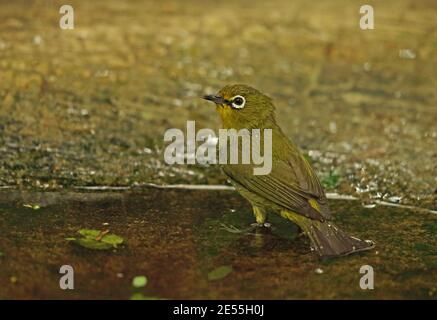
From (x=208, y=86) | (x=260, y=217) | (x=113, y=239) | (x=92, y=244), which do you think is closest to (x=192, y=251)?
(x=113, y=239)

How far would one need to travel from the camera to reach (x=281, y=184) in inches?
189

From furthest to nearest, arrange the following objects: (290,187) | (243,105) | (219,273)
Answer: (243,105) < (290,187) < (219,273)

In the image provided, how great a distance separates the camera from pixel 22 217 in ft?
16.0

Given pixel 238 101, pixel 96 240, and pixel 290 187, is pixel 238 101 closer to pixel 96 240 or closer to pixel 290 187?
pixel 290 187

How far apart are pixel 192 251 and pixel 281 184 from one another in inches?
27.7

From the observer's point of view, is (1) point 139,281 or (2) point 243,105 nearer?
(1) point 139,281

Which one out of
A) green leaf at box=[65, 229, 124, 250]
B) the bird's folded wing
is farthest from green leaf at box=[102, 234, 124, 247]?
the bird's folded wing

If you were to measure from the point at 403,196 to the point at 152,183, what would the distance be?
1777 millimetres

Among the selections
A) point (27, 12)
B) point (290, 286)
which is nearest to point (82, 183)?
point (290, 286)

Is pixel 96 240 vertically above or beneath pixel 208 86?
beneath

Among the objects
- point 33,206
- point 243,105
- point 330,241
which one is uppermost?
point 243,105
